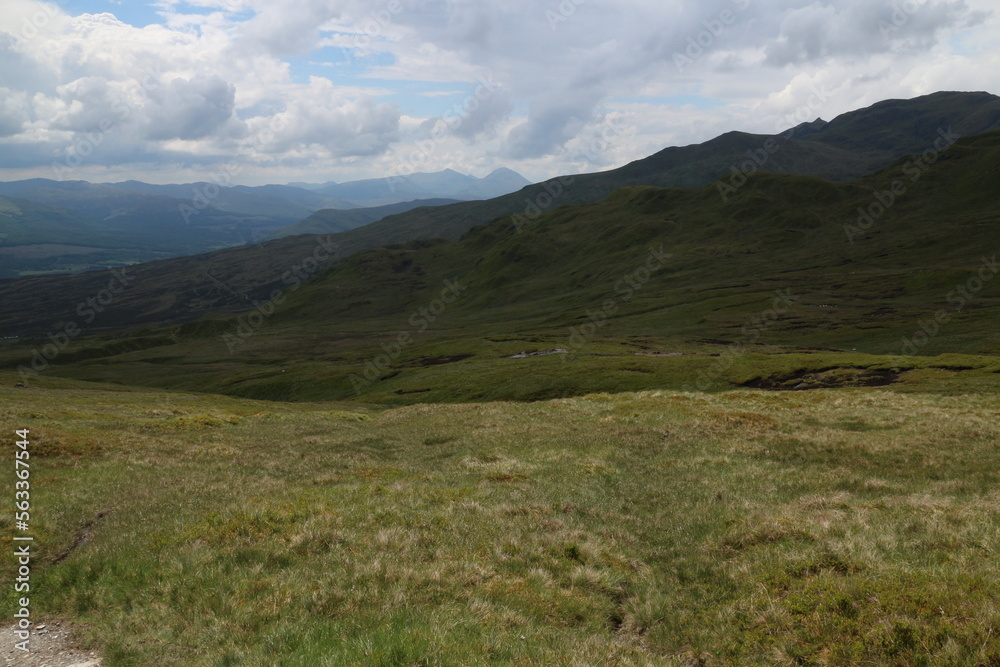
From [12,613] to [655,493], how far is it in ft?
62.6

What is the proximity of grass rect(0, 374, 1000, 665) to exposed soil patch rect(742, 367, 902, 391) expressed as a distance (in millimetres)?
39130

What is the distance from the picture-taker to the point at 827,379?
67.5 metres

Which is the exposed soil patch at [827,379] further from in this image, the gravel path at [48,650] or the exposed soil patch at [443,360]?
the gravel path at [48,650]

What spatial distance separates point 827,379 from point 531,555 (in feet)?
223

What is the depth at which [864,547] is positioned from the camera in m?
12.0

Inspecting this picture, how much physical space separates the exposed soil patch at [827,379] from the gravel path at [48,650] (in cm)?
7102

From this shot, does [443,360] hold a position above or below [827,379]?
below

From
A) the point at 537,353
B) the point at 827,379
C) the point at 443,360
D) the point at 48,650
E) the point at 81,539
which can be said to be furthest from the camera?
the point at 443,360

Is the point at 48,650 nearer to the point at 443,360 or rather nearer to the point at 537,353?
the point at 537,353

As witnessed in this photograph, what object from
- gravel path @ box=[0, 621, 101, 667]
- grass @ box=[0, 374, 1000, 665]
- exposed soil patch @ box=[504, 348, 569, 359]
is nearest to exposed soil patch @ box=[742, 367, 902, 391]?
grass @ box=[0, 374, 1000, 665]

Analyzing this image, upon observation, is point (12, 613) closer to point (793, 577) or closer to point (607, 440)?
point (793, 577)

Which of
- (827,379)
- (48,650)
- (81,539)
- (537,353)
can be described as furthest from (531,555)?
(537,353)

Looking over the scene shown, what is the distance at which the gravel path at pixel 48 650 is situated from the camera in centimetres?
863

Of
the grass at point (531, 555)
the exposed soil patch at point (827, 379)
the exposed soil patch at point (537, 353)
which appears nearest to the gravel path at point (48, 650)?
the grass at point (531, 555)
